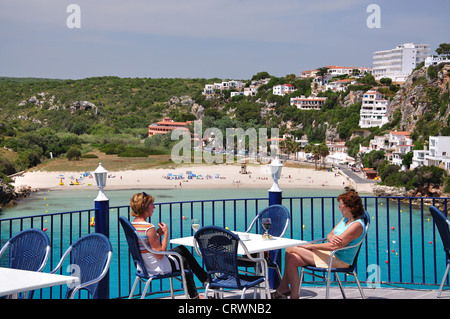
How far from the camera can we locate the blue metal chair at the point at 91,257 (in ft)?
12.9

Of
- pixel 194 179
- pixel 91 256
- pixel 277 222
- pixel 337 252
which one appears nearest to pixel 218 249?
pixel 91 256

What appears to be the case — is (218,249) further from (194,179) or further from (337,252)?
(194,179)

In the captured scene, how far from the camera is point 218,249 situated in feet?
13.7

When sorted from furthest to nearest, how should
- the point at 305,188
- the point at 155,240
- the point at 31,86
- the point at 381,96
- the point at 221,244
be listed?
the point at 31,86 → the point at 381,96 → the point at 305,188 → the point at 155,240 → the point at 221,244

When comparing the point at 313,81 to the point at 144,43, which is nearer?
the point at 144,43

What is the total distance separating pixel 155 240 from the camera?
14.9 feet

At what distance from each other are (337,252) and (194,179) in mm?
54828

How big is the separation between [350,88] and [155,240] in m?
101

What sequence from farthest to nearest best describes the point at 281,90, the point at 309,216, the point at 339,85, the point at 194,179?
the point at 281,90 → the point at 339,85 → the point at 194,179 → the point at 309,216

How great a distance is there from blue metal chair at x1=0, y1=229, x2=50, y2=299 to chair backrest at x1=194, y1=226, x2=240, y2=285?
1242 mm

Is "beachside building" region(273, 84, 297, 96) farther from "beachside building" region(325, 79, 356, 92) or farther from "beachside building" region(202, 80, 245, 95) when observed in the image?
"beachside building" region(202, 80, 245, 95)

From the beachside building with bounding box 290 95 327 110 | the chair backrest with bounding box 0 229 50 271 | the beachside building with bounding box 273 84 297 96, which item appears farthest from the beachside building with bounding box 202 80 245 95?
the chair backrest with bounding box 0 229 50 271
